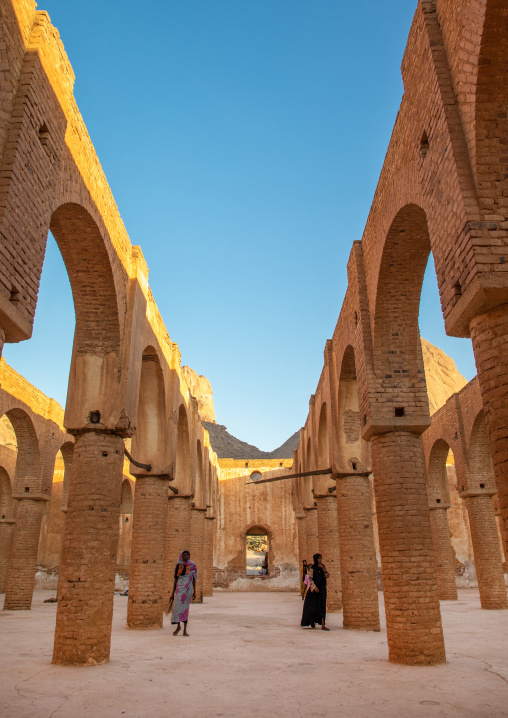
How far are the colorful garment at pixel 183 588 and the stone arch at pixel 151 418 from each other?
2.40 meters

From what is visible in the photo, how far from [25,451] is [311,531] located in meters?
10.6

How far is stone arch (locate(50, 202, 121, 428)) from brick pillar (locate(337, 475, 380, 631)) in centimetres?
601

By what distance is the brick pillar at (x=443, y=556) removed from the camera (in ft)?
61.4

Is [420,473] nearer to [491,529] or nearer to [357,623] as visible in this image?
[357,623]

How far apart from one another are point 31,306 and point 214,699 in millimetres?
4446

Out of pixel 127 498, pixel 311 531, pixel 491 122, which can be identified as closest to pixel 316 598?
pixel 311 531

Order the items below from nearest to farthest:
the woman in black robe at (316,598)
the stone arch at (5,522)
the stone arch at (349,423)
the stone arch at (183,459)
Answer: the woman in black robe at (316,598) → the stone arch at (349,423) → the stone arch at (183,459) → the stone arch at (5,522)

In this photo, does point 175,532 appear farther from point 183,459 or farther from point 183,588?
point 183,588

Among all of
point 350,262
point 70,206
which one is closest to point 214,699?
point 70,206

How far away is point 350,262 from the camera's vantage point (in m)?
10.4

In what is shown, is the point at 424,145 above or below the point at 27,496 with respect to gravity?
above

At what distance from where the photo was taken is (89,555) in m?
7.48

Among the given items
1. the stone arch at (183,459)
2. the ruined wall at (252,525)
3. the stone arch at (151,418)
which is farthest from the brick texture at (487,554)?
the ruined wall at (252,525)

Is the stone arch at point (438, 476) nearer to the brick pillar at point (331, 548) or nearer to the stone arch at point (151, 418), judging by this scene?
the brick pillar at point (331, 548)
